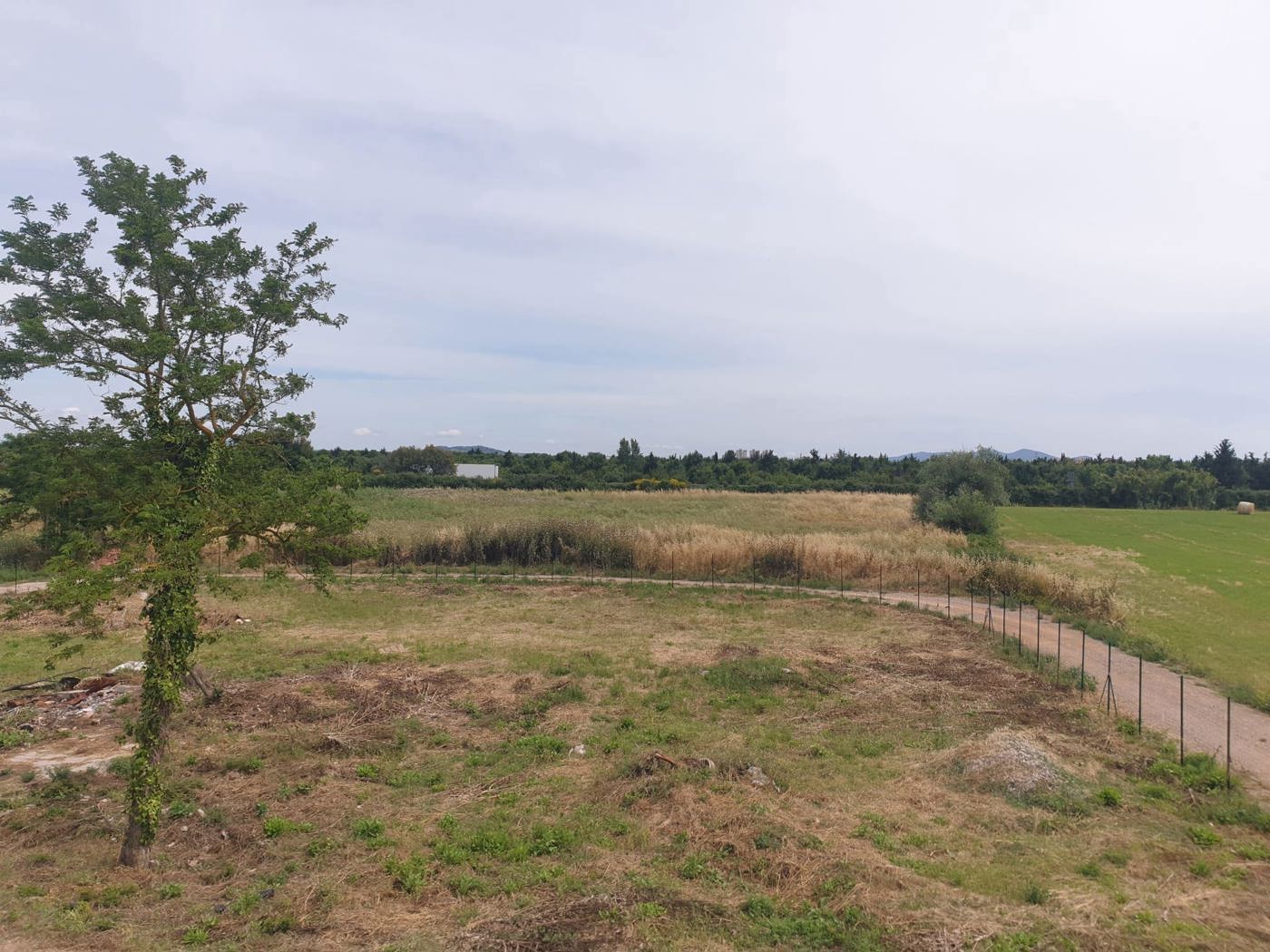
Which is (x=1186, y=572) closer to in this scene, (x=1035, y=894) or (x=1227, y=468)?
(x=1035, y=894)

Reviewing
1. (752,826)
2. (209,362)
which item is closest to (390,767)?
(752,826)

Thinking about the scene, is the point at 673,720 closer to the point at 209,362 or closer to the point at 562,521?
the point at 209,362

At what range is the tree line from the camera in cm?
7631

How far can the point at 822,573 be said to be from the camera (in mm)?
25516

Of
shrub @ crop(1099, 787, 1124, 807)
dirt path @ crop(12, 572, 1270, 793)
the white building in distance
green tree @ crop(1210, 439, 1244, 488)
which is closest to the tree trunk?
shrub @ crop(1099, 787, 1124, 807)

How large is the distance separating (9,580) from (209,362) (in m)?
21.9

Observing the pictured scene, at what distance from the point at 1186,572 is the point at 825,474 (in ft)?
217

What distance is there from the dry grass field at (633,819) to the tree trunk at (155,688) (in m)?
0.35

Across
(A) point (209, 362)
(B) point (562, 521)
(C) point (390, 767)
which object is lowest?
(C) point (390, 767)

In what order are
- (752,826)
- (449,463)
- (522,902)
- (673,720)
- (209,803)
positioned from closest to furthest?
(522,902) < (752,826) < (209,803) < (673,720) < (449,463)

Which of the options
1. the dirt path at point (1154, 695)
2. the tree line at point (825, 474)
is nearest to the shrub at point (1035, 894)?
the dirt path at point (1154, 695)

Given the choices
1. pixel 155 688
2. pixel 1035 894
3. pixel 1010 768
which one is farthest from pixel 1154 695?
pixel 155 688

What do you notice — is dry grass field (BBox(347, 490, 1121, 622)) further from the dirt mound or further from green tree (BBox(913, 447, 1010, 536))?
the dirt mound

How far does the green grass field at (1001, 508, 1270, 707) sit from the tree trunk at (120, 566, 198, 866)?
51.5 ft
